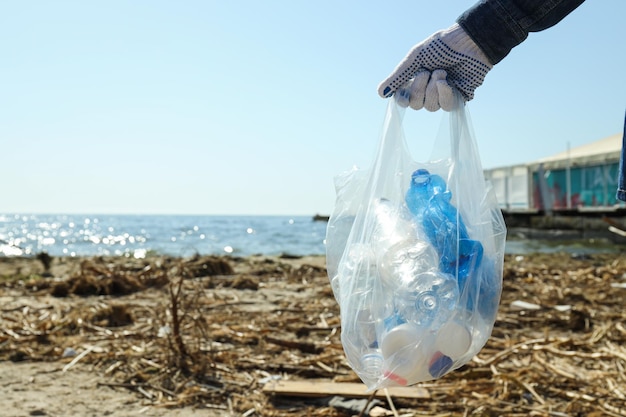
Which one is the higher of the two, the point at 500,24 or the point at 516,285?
the point at 500,24

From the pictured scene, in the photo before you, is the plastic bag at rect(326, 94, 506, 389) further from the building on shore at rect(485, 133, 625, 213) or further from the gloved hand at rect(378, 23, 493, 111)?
the building on shore at rect(485, 133, 625, 213)

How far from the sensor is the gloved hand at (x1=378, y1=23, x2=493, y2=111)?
1.77 m

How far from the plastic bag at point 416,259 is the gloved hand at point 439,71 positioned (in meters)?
0.08

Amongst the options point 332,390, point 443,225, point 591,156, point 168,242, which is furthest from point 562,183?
point 443,225

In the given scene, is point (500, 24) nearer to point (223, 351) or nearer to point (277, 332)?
point (223, 351)

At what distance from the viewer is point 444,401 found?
3.37m

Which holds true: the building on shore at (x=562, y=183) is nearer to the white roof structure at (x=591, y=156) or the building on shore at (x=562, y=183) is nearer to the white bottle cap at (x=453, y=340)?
the white roof structure at (x=591, y=156)

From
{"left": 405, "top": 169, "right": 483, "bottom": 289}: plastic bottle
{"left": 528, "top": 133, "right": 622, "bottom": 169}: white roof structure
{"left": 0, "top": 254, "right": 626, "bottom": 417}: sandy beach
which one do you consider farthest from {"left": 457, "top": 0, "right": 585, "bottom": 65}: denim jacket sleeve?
{"left": 528, "top": 133, "right": 622, "bottom": 169}: white roof structure

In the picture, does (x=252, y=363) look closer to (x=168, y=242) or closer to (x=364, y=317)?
(x=364, y=317)

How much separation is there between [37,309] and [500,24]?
17.8 ft

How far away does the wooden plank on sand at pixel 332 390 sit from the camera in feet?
11.0

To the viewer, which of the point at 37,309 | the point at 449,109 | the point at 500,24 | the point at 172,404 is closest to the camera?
the point at 500,24

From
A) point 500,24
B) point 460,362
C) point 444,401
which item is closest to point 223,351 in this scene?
point 444,401

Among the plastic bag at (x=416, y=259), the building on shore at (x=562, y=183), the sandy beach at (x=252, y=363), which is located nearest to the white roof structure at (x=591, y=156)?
the building on shore at (x=562, y=183)
